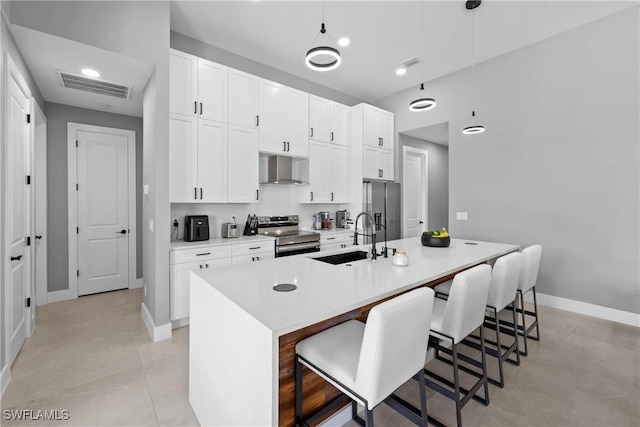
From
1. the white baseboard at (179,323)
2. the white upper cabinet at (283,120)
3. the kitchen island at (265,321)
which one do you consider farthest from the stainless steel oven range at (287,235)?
the kitchen island at (265,321)

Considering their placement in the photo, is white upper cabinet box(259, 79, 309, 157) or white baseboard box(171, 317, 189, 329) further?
white upper cabinet box(259, 79, 309, 157)

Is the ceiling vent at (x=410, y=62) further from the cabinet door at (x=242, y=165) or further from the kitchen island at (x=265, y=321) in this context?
the kitchen island at (x=265, y=321)

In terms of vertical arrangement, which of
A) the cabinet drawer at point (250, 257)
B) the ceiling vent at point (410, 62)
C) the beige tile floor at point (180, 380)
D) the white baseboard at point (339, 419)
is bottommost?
the beige tile floor at point (180, 380)

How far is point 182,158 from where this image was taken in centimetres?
321

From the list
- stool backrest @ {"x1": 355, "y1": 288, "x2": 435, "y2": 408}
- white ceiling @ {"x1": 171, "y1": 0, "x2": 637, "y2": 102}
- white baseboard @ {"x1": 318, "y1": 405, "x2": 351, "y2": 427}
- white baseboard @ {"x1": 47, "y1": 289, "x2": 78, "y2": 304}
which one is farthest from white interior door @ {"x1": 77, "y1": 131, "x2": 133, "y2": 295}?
stool backrest @ {"x1": 355, "y1": 288, "x2": 435, "y2": 408}

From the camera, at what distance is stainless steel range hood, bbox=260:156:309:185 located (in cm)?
412

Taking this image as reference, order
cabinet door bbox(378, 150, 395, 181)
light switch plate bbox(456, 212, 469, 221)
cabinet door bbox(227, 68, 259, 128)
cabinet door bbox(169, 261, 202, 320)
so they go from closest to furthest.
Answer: cabinet door bbox(169, 261, 202, 320) < cabinet door bbox(227, 68, 259, 128) < light switch plate bbox(456, 212, 469, 221) < cabinet door bbox(378, 150, 395, 181)

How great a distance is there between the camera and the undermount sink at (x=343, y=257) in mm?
2445

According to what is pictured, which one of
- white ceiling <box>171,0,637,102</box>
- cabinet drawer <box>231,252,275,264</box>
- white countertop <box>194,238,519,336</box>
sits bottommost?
cabinet drawer <box>231,252,275,264</box>

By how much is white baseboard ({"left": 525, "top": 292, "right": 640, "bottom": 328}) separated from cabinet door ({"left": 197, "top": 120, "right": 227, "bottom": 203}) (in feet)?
14.0

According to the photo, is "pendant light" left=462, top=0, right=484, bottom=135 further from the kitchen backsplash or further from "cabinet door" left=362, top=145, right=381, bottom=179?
the kitchen backsplash

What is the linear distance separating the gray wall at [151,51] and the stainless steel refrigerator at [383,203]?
3.10 meters

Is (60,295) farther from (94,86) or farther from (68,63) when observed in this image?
(68,63)

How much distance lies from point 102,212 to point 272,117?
2.87 metres
